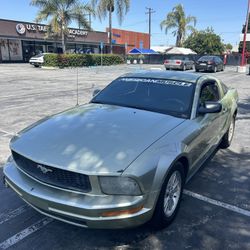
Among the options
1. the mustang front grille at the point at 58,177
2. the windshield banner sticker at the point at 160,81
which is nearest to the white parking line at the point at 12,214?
the mustang front grille at the point at 58,177

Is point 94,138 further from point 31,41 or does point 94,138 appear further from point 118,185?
point 31,41

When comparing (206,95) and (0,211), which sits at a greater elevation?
(206,95)

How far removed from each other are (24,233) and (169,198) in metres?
1.57

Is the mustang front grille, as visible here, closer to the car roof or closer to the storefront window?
the car roof

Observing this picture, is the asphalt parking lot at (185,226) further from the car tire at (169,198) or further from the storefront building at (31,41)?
the storefront building at (31,41)

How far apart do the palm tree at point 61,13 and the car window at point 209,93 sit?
89.2ft

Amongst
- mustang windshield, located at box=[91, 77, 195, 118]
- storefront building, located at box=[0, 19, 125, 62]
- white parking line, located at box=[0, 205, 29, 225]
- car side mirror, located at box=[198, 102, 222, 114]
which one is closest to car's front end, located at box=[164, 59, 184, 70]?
storefront building, located at box=[0, 19, 125, 62]

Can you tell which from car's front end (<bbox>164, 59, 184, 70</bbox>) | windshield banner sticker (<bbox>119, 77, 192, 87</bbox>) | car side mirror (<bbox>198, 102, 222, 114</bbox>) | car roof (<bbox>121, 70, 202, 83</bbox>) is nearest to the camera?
car side mirror (<bbox>198, 102, 222, 114</bbox>)

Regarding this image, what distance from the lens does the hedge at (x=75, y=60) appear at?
29.6 metres

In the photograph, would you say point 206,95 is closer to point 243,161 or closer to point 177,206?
point 243,161

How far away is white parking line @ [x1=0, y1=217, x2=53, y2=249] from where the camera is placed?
9.44 ft

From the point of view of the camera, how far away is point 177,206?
3350mm

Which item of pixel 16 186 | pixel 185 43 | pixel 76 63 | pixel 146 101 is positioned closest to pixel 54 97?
pixel 146 101

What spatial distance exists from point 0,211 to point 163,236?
6.29ft
